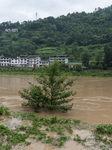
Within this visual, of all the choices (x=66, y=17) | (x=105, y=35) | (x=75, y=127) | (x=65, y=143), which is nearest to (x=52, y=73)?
(x=75, y=127)

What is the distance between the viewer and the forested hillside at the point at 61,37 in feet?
209

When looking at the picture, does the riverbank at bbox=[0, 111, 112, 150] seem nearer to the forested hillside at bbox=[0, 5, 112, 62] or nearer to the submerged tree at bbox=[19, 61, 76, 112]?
the submerged tree at bbox=[19, 61, 76, 112]

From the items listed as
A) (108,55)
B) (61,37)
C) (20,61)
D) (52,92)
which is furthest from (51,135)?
(61,37)

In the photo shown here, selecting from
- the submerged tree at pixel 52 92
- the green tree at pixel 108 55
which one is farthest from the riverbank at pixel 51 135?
the green tree at pixel 108 55

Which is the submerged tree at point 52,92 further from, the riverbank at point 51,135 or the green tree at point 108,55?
the green tree at point 108,55

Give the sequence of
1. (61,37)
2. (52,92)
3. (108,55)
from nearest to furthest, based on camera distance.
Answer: (52,92) → (108,55) → (61,37)

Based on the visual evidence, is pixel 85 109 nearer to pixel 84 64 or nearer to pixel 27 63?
pixel 84 64

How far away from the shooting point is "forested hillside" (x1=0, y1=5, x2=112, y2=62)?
209 feet

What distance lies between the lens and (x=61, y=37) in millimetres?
80188

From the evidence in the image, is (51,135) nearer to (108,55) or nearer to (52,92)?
(52,92)

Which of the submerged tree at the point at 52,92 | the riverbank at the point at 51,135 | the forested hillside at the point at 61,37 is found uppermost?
the forested hillside at the point at 61,37

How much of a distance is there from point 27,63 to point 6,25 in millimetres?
57668

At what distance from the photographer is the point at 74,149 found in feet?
17.1

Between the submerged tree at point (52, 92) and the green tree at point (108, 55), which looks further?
the green tree at point (108, 55)
